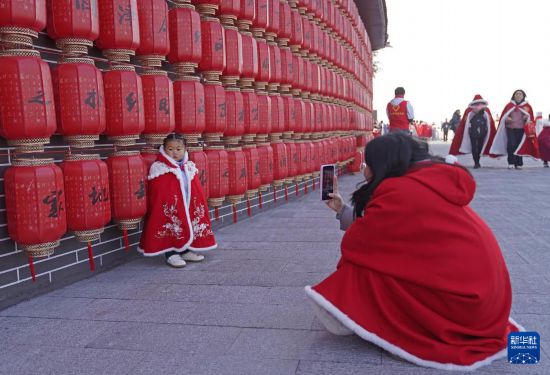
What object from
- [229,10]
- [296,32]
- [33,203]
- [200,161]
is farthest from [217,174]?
[296,32]

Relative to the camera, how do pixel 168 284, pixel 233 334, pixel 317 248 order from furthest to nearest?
pixel 317 248, pixel 168 284, pixel 233 334

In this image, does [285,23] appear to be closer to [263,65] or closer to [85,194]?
[263,65]

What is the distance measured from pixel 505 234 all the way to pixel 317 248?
6.01ft

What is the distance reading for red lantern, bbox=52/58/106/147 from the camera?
3.18m

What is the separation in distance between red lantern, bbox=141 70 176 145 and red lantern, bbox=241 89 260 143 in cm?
151

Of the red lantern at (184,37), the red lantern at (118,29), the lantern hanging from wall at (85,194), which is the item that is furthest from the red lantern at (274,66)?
the lantern hanging from wall at (85,194)

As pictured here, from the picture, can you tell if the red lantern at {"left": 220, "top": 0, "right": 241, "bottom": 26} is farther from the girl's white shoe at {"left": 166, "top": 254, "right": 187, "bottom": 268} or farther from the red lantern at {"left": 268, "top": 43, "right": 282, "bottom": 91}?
the girl's white shoe at {"left": 166, "top": 254, "right": 187, "bottom": 268}

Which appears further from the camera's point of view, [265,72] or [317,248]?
[265,72]

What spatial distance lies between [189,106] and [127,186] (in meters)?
1.02

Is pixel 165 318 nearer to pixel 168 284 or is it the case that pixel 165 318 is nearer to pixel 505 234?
pixel 168 284

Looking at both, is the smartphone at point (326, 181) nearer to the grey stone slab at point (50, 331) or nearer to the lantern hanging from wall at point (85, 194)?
the grey stone slab at point (50, 331)

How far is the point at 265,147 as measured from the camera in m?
5.91

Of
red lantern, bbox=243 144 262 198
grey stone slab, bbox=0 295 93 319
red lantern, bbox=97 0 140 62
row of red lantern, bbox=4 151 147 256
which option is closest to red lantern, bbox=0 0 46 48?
red lantern, bbox=97 0 140 62

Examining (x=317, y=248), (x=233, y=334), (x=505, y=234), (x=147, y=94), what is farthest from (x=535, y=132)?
(x=233, y=334)
